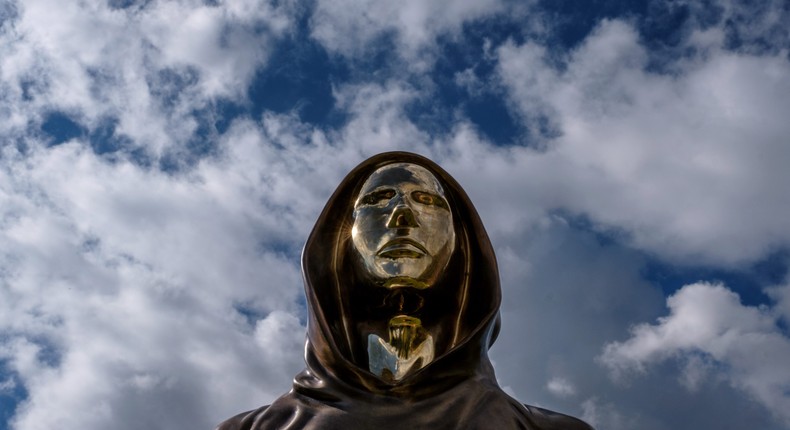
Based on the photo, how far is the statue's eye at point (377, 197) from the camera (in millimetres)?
6930

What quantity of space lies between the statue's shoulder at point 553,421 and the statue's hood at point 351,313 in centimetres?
38

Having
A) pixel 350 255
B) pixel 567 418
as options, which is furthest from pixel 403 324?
pixel 567 418

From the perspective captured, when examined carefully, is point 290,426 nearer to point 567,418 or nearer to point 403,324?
point 403,324

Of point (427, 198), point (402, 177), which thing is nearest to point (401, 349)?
point (427, 198)

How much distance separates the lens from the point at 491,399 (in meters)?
6.17

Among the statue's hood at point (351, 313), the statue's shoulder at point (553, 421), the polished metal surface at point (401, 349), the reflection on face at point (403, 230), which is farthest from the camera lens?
the reflection on face at point (403, 230)

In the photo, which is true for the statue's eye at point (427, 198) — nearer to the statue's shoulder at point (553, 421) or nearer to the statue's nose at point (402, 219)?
the statue's nose at point (402, 219)

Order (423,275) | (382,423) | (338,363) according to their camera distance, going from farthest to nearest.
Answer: (423,275), (338,363), (382,423)

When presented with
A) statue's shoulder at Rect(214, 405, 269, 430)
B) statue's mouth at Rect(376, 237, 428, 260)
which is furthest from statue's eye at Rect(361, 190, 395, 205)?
statue's shoulder at Rect(214, 405, 269, 430)

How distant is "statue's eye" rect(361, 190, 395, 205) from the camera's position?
22.7ft

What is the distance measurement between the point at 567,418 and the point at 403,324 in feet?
4.11

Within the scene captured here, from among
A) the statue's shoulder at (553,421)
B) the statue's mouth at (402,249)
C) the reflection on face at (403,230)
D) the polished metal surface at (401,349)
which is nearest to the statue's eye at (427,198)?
the reflection on face at (403,230)

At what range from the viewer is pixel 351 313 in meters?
6.97

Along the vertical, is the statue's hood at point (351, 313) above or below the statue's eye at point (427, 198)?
below
